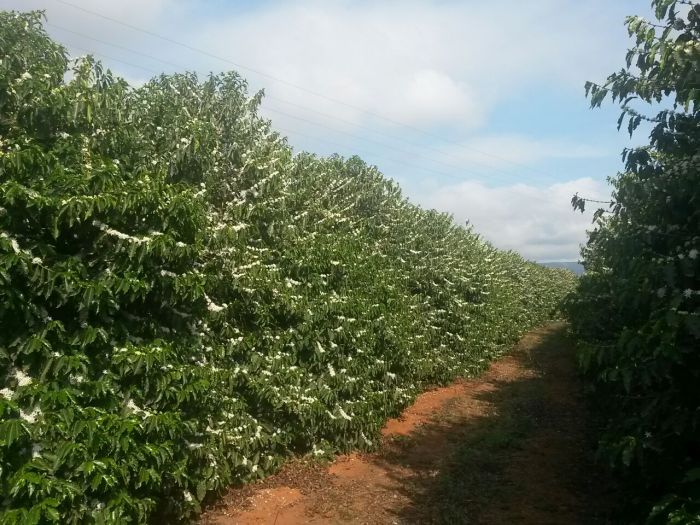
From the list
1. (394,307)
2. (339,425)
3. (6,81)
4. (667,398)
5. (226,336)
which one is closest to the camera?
(667,398)

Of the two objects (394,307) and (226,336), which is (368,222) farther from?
(226,336)

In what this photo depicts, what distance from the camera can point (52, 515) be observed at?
147 inches

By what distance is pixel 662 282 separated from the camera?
408 centimetres

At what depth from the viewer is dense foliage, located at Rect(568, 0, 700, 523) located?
3676 millimetres

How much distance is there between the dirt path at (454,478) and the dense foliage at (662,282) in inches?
75.9

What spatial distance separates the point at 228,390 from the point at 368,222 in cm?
581

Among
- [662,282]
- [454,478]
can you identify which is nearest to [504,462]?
[454,478]

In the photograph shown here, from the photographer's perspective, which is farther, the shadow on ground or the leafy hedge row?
the shadow on ground

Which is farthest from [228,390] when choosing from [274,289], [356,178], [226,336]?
[356,178]

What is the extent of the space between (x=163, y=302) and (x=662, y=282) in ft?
14.1

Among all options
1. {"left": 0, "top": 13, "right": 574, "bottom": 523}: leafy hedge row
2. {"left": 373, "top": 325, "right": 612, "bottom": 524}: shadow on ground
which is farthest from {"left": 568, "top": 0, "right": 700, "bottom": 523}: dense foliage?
{"left": 0, "top": 13, "right": 574, "bottom": 523}: leafy hedge row

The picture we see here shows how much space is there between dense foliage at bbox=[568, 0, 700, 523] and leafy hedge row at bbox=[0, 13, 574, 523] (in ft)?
12.1

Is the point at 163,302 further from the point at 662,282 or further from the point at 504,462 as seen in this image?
the point at 504,462

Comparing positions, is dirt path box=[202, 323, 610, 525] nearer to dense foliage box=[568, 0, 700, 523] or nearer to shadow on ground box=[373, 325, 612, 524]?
shadow on ground box=[373, 325, 612, 524]
